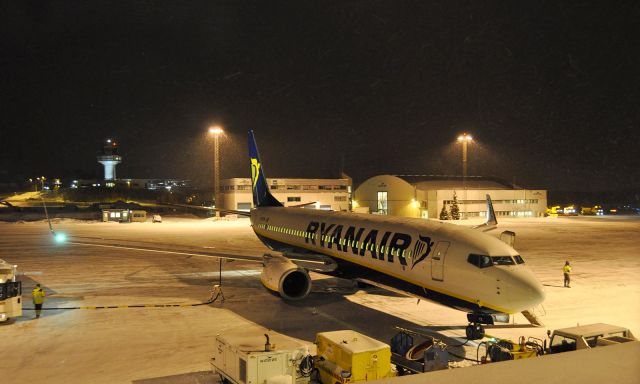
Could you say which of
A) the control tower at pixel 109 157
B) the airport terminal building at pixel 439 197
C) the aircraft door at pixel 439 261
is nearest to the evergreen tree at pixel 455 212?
the airport terminal building at pixel 439 197

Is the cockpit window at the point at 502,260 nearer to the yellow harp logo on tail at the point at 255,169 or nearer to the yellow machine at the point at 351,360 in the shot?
the yellow machine at the point at 351,360

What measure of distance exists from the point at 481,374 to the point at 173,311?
15.3 meters

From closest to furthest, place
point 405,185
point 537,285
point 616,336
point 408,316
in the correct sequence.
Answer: point 616,336, point 537,285, point 408,316, point 405,185

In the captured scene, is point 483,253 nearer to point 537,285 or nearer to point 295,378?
point 537,285

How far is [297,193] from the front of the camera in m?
78.1

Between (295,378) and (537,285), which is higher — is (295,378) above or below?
below

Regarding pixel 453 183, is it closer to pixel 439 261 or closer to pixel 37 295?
pixel 439 261

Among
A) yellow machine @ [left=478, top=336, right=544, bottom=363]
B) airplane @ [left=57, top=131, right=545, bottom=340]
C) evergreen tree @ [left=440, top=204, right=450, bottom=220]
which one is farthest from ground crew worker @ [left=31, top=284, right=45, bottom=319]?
evergreen tree @ [left=440, top=204, right=450, bottom=220]

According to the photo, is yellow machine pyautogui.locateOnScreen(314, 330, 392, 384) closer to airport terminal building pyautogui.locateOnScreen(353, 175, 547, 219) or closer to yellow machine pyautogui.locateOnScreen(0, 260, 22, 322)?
yellow machine pyautogui.locateOnScreen(0, 260, 22, 322)

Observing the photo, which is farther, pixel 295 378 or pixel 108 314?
pixel 108 314

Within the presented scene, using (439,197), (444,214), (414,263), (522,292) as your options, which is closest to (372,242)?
(414,263)

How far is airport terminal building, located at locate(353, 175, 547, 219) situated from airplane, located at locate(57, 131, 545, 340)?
5369cm

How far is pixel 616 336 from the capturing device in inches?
460

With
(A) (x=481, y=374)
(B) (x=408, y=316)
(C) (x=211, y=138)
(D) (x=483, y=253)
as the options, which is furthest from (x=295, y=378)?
(C) (x=211, y=138)
